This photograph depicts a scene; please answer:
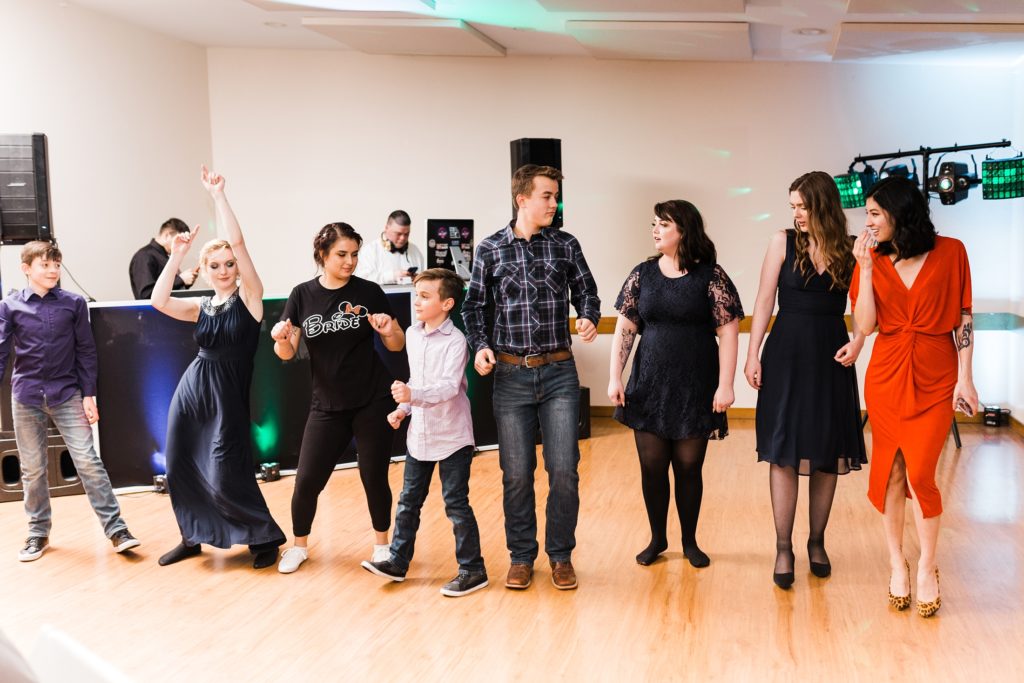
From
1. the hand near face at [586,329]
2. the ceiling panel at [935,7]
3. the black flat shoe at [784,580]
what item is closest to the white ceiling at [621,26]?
the ceiling panel at [935,7]

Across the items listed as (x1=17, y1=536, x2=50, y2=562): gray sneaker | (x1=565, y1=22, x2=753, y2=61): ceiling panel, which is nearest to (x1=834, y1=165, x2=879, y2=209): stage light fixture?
(x1=565, y1=22, x2=753, y2=61): ceiling panel

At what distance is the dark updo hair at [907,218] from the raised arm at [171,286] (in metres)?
2.80

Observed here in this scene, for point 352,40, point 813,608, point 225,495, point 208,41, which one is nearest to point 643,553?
point 813,608

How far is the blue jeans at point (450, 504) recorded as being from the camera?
405 cm

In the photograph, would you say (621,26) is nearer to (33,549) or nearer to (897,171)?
(897,171)

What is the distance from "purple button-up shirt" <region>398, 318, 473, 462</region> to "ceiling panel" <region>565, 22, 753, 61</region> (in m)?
3.46

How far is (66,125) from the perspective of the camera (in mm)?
6750

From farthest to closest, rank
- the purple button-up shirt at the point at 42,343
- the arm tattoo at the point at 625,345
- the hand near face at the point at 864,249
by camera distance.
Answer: the purple button-up shirt at the point at 42,343 < the arm tattoo at the point at 625,345 < the hand near face at the point at 864,249

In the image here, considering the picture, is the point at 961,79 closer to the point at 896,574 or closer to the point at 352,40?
the point at 352,40

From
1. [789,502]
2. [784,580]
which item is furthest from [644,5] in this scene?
[784,580]

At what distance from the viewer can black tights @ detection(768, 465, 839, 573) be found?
13.4 feet

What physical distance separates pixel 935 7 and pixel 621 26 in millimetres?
1964

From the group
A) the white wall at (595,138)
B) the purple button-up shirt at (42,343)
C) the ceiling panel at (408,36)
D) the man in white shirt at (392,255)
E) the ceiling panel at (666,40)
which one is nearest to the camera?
the purple button-up shirt at (42,343)

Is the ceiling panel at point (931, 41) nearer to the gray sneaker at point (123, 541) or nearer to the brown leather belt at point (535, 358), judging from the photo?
the brown leather belt at point (535, 358)
